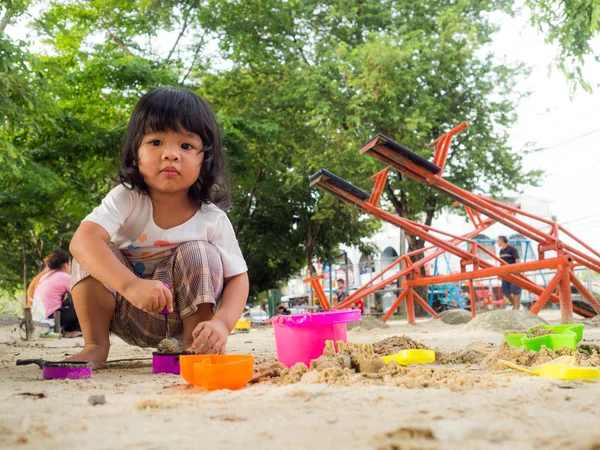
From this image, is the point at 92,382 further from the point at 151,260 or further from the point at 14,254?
the point at 14,254

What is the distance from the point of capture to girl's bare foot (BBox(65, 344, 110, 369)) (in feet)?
6.91

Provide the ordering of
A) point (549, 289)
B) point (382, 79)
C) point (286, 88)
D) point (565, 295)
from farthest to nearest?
point (286, 88)
point (382, 79)
point (549, 289)
point (565, 295)

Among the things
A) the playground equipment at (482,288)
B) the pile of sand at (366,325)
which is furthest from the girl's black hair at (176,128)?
the playground equipment at (482,288)

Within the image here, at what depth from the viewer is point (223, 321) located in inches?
81.5

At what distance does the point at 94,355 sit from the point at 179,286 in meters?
0.40

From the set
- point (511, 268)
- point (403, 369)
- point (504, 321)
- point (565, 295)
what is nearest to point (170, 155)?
point (403, 369)

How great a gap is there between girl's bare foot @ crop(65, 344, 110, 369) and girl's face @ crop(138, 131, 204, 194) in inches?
25.8

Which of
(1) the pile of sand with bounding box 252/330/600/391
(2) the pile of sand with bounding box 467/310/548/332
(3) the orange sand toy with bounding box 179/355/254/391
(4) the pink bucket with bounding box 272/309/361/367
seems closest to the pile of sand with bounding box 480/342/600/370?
(1) the pile of sand with bounding box 252/330/600/391

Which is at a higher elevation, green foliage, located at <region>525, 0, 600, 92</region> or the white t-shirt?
green foliage, located at <region>525, 0, 600, 92</region>

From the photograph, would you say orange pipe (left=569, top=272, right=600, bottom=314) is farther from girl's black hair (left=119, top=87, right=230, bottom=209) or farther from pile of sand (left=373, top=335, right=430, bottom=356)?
girl's black hair (left=119, top=87, right=230, bottom=209)

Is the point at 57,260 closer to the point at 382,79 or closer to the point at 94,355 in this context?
the point at 94,355

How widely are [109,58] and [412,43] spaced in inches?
211

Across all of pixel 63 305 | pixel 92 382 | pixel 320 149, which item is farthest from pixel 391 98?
pixel 92 382

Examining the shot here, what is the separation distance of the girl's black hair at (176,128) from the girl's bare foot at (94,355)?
63cm
